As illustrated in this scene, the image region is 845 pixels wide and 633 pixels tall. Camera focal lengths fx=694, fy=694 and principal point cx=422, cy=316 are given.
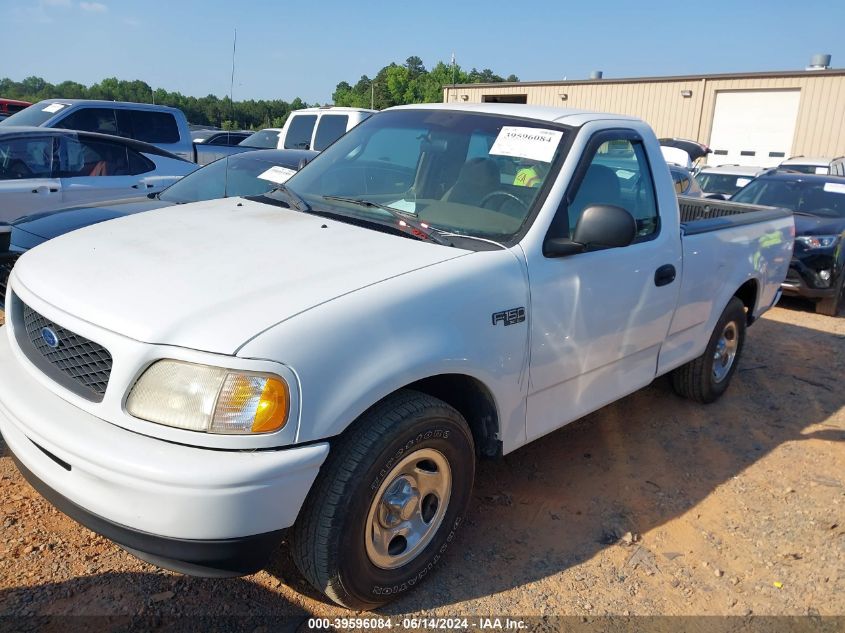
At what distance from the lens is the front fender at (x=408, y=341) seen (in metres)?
2.21

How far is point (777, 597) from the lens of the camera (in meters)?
3.04

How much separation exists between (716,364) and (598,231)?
2557mm

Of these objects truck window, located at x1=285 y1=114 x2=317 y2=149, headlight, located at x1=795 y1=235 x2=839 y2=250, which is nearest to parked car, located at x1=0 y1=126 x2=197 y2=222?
truck window, located at x1=285 y1=114 x2=317 y2=149

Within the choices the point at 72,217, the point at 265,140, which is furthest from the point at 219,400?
the point at 265,140

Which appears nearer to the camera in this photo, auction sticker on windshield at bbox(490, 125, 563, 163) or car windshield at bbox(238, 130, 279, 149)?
auction sticker on windshield at bbox(490, 125, 563, 163)

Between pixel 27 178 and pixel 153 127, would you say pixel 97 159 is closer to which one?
pixel 27 178

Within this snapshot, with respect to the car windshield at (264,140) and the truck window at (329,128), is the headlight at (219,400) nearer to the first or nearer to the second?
the truck window at (329,128)

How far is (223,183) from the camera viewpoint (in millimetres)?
6094

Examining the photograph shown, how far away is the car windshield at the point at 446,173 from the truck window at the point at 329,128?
7.88 m

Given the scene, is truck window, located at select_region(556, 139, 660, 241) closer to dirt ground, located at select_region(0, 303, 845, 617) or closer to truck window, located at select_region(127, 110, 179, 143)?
dirt ground, located at select_region(0, 303, 845, 617)

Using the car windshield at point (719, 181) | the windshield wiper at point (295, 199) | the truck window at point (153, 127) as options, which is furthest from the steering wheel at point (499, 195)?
the car windshield at point (719, 181)

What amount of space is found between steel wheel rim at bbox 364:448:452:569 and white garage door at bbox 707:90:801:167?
24.3 meters

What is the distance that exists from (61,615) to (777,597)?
2919 mm

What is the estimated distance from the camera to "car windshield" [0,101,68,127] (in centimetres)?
1027
